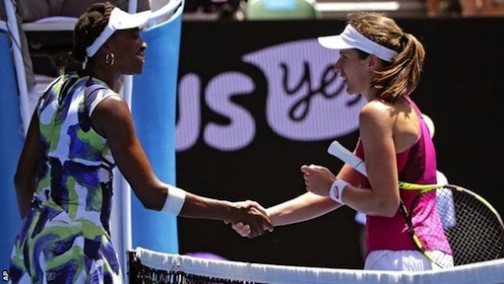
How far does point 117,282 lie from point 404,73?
1182 mm

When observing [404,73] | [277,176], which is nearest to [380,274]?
[404,73]

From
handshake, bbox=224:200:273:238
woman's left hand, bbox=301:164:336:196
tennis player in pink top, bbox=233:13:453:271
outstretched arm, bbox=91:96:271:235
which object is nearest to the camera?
outstretched arm, bbox=91:96:271:235

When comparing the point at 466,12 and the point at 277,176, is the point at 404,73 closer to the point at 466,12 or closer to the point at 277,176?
the point at 277,176

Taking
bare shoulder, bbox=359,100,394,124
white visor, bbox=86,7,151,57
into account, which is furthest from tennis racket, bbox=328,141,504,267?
white visor, bbox=86,7,151,57

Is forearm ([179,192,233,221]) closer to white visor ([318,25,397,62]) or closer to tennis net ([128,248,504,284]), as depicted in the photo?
tennis net ([128,248,504,284])

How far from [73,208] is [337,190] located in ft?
2.95

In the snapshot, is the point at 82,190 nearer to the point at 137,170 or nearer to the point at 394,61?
the point at 137,170

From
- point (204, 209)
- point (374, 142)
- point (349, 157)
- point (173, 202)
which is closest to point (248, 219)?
point (204, 209)

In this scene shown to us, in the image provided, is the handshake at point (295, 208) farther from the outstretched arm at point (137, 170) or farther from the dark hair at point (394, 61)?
the dark hair at point (394, 61)

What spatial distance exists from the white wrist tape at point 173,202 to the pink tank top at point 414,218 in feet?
2.09

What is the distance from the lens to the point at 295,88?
7.77 meters

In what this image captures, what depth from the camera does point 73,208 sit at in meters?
3.80

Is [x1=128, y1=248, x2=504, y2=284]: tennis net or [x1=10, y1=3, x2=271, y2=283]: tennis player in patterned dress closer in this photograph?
[x1=128, y1=248, x2=504, y2=284]: tennis net

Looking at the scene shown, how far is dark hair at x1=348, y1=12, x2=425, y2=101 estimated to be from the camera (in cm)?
398
